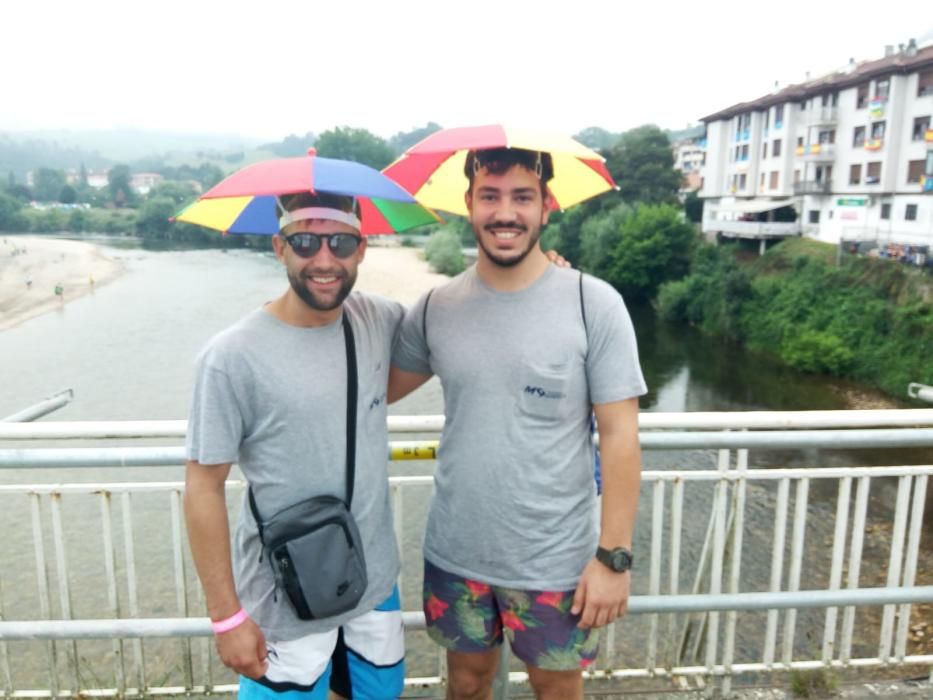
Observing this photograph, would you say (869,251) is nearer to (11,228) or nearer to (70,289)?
(70,289)

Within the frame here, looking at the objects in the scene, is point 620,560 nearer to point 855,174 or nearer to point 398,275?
point 855,174

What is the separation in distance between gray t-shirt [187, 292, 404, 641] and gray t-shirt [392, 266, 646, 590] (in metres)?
0.19

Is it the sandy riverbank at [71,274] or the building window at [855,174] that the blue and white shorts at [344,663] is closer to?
the sandy riverbank at [71,274]

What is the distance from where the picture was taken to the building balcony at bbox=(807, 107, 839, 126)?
111 ft

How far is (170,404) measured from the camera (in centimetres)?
1970

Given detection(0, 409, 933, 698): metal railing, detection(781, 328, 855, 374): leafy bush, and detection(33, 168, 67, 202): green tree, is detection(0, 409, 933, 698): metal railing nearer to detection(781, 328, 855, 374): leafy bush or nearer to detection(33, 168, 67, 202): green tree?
detection(781, 328, 855, 374): leafy bush

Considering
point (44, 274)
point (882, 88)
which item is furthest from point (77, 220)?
point (882, 88)

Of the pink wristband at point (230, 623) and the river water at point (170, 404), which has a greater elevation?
the pink wristband at point (230, 623)

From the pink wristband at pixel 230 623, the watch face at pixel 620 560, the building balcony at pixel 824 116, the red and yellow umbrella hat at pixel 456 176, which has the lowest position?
the pink wristband at pixel 230 623

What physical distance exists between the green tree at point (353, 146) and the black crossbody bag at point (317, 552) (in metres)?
95.2

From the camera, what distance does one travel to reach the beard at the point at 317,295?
1.75m

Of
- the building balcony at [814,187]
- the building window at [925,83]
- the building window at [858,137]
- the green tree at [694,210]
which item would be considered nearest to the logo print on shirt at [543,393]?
the building window at [925,83]

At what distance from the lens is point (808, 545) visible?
35.3ft

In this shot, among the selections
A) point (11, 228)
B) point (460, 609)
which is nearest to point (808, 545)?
point (460, 609)
